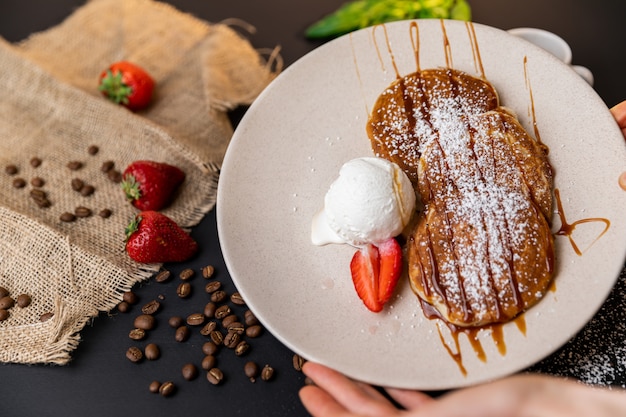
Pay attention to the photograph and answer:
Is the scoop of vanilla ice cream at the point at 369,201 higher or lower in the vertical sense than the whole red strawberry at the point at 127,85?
higher

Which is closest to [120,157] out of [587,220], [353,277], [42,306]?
[42,306]

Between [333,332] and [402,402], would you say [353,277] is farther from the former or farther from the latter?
[402,402]

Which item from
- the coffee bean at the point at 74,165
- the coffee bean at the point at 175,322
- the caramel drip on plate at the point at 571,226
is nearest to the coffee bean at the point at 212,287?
the coffee bean at the point at 175,322

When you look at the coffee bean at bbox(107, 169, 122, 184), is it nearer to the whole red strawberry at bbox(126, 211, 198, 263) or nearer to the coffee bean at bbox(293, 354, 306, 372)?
the whole red strawberry at bbox(126, 211, 198, 263)

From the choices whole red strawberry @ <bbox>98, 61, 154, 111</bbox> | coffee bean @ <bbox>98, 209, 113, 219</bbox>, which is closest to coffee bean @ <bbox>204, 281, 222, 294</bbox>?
coffee bean @ <bbox>98, 209, 113, 219</bbox>

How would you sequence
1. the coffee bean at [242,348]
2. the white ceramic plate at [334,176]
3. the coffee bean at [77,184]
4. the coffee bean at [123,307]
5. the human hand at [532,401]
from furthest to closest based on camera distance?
1. the coffee bean at [77,184]
2. the coffee bean at [123,307]
3. the coffee bean at [242,348]
4. the white ceramic plate at [334,176]
5. the human hand at [532,401]

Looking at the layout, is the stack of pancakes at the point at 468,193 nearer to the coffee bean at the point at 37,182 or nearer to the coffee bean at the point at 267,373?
the coffee bean at the point at 267,373

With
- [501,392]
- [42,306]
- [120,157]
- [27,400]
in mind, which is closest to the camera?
[501,392]
